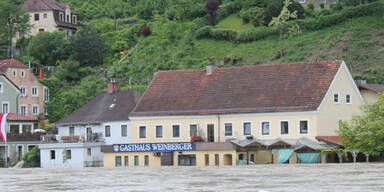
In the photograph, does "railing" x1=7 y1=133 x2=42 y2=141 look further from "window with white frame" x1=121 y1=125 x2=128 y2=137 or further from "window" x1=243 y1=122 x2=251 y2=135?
"window" x1=243 y1=122 x2=251 y2=135

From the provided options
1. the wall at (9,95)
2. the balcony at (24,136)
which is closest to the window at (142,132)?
the balcony at (24,136)

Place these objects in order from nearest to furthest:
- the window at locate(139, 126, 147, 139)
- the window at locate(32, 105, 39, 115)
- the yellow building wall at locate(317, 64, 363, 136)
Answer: the yellow building wall at locate(317, 64, 363, 136)
the window at locate(139, 126, 147, 139)
the window at locate(32, 105, 39, 115)

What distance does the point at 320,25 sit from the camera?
9794cm

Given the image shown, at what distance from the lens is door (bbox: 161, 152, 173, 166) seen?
69.1 metres

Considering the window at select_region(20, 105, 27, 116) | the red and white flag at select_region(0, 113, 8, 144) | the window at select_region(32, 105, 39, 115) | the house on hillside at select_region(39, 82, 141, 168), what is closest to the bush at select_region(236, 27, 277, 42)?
the window at select_region(32, 105, 39, 115)

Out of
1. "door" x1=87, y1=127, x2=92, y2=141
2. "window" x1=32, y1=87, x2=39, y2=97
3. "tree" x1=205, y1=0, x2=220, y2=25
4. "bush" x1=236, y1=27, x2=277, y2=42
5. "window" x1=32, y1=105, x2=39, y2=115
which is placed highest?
"tree" x1=205, y1=0, x2=220, y2=25

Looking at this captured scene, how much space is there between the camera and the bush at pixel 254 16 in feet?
338

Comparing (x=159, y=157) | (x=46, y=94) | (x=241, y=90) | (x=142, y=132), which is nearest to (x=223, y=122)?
(x=241, y=90)

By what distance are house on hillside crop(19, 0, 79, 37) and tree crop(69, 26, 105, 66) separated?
426 inches

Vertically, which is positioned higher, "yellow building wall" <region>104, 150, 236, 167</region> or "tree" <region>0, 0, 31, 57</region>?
"tree" <region>0, 0, 31, 57</region>

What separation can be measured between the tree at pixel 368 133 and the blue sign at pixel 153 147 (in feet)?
37.9

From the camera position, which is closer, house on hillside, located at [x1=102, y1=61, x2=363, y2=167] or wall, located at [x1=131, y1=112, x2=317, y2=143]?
house on hillside, located at [x1=102, y1=61, x2=363, y2=167]

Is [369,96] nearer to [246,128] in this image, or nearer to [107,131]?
[246,128]

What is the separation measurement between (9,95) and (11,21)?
2417cm
